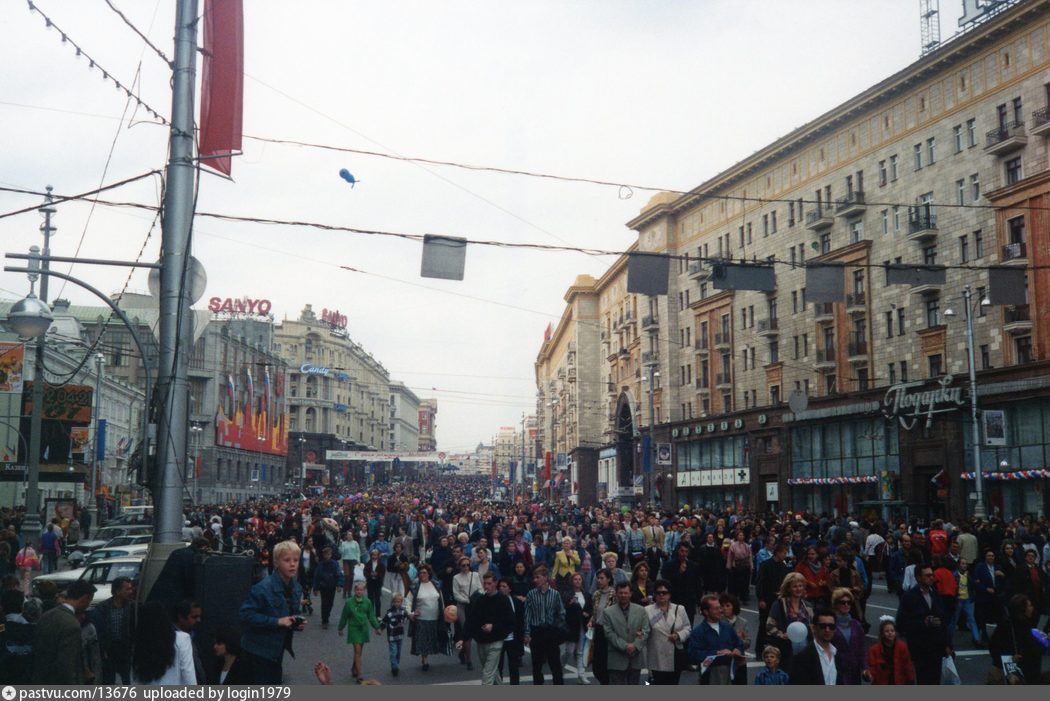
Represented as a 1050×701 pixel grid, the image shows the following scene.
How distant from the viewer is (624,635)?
34.3ft

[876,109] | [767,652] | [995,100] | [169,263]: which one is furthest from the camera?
[876,109]

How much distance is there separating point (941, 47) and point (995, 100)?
155 inches

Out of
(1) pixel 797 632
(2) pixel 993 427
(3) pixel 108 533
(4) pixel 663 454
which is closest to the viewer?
(1) pixel 797 632

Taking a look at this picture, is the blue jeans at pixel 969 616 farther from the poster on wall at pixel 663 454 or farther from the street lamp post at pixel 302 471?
the street lamp post at pixel 302 471

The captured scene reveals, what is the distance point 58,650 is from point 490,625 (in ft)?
17.7

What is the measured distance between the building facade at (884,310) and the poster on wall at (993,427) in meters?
0.09

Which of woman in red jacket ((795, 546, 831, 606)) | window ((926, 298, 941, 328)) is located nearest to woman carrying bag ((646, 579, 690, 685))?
woman in red jacket ((795, 546, 831, 606))

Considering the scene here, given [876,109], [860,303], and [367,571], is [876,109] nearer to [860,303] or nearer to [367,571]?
[860,303]

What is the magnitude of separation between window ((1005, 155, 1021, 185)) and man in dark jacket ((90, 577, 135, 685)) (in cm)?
3904

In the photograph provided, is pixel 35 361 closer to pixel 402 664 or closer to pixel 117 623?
pixel 402 664

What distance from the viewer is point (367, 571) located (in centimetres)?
1945

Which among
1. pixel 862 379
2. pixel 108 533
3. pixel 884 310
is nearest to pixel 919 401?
pixel 862 379

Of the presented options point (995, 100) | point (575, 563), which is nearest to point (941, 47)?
point (995, 100)

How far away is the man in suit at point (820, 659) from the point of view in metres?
8.84
